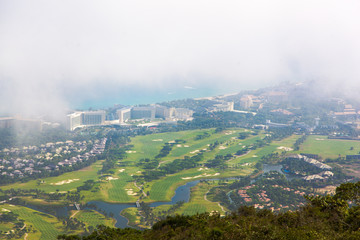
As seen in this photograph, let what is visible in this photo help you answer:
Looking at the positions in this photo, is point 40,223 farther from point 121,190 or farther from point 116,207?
point 121,190

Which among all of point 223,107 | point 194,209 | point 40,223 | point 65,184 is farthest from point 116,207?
point 223,107

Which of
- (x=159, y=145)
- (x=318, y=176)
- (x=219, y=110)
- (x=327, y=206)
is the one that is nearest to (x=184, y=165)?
(x=159, y=145)

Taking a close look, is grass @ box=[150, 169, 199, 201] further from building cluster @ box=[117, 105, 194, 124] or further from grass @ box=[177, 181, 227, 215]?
building cluster @ box=[117, 105, 194, 124]

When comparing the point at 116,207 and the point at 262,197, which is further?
the point at 262,197

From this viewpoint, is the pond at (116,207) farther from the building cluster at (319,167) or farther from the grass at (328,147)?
the grass at (328,147)

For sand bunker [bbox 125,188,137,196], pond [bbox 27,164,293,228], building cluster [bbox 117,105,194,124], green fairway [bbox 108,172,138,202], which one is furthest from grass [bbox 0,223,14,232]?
building cluster [bbox 117,105,194,124]

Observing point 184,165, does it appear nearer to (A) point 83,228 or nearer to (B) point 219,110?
(A) point 83,228
